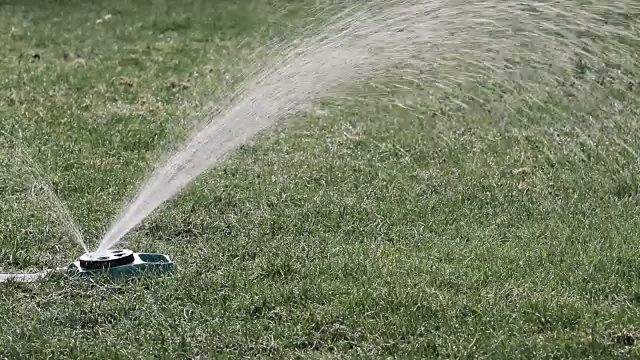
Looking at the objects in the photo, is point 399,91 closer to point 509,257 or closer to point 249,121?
point 249,121

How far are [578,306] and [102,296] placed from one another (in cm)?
195

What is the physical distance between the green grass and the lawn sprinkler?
0.21 feet

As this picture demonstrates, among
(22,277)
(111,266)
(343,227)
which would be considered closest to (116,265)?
(111,266)

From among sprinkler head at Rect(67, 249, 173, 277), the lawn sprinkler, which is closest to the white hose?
the lawn sprinkler

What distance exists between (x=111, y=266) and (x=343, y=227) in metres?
1.27

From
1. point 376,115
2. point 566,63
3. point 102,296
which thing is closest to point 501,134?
point 376,115

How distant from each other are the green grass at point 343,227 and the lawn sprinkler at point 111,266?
6 cm

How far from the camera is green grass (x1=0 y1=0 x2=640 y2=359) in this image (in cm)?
435

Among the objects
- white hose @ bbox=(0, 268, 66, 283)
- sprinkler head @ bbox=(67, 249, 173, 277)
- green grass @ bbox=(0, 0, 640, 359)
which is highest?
white hose @ bbox=(0, 268, 66, 283)

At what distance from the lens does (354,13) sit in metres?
6.91

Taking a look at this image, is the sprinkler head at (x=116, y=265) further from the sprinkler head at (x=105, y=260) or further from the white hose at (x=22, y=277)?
the white hose at (x=22, y=277)

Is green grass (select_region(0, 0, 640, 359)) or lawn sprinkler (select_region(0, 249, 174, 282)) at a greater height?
lawn sprinkler (select_region(0, 249, 174, 282))

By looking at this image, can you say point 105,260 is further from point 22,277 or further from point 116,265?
point 22,277

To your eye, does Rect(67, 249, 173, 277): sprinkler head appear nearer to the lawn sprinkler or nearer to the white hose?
the lawn sprinkler
